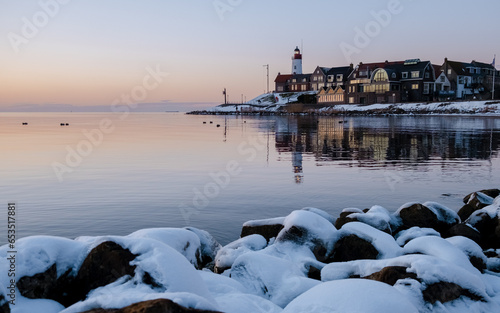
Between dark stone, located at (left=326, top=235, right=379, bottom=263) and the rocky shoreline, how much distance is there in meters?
0.02

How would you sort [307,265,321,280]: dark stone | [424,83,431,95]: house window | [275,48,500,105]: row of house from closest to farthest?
[307,265,321,280]: dark stone < [424,83,431,95]: house window < [275,48,500,105]: row of house

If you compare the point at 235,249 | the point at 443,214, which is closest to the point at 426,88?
the point at 443,214

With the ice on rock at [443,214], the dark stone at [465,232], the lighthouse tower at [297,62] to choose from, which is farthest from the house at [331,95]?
the dark stone at [465,232]

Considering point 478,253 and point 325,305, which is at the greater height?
point 325,305

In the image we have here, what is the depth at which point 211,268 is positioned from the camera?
7492 mm

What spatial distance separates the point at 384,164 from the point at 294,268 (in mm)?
15347

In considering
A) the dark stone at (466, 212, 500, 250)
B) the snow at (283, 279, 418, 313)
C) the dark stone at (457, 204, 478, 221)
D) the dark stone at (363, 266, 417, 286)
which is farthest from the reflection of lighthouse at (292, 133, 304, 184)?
the snow at (283, 279, 418, 313)

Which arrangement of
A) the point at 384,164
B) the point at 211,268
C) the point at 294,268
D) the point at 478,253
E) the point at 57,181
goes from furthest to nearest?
the point at 384,164
the point at 57,181
the point at 211,268
the point at 478,253
the point at 294,268

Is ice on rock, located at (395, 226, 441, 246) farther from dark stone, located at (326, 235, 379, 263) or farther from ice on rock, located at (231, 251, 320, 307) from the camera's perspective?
ice on rock, located at (231, 251, 320, 307)

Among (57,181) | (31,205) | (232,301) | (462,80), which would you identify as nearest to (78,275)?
(232,301)

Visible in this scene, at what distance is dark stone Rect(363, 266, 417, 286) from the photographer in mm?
5223

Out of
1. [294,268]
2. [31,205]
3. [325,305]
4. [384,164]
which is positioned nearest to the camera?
[325,305]

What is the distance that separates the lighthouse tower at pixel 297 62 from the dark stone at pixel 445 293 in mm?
133988

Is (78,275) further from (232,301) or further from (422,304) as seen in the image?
(422,304)
